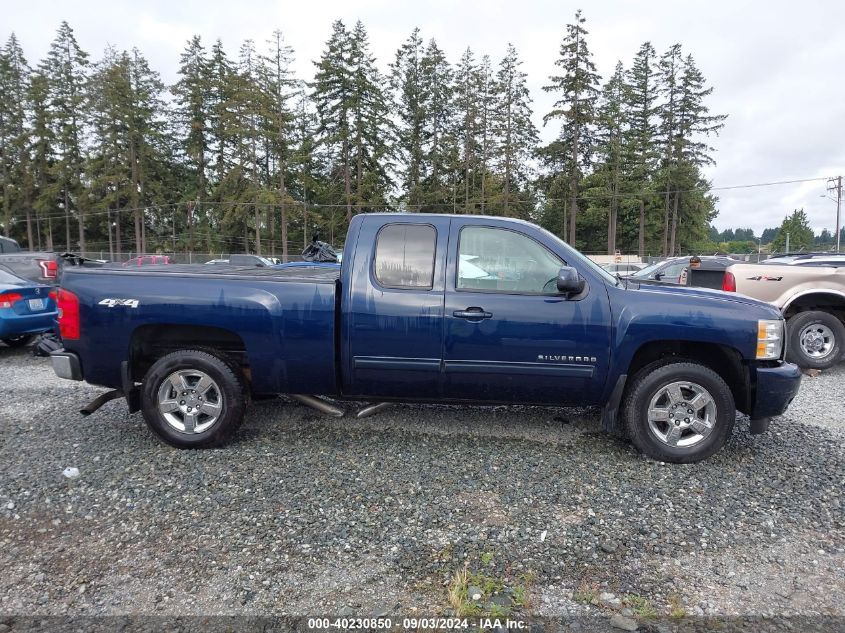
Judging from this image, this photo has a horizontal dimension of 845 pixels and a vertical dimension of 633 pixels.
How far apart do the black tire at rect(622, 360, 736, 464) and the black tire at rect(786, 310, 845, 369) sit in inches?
153

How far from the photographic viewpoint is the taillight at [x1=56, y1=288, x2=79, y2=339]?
370cm

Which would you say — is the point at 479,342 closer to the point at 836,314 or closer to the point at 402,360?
the point at 402,360

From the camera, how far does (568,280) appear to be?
3379 mm

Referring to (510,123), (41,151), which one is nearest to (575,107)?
(510,123)

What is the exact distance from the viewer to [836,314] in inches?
261

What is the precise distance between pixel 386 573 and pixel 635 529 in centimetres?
144

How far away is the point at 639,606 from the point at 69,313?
4.16 metres

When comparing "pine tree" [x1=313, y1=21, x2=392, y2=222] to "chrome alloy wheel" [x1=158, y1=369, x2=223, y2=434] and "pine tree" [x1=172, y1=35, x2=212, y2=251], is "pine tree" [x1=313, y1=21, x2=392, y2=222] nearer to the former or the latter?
"pine tree" [x1=172, y1=35, x2=212, y2=251]

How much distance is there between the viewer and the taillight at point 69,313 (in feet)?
12.1

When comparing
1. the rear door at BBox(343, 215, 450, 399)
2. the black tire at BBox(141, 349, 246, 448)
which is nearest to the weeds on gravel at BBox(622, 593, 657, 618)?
the rear door at BBox(343, 215, 450, 399)

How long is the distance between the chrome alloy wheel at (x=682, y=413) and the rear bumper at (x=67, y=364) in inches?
170

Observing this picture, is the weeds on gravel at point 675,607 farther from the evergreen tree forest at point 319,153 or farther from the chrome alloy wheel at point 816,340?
the evergreen tree forest at point 319,153

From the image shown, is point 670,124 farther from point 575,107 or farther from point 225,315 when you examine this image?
point 225,315

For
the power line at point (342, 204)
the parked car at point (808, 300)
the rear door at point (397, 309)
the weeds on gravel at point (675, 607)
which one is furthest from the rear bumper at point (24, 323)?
the power line at point (342, 204)
